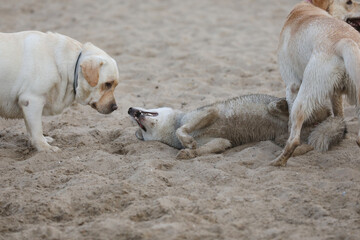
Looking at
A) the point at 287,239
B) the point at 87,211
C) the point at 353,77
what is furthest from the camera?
the point at 353,77

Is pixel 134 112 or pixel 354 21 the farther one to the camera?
pixel 354 21

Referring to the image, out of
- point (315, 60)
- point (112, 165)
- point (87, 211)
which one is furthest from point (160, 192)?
point (315, 60)

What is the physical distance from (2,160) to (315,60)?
3.13 m

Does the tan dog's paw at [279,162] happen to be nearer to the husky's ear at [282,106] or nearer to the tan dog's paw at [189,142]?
the husky's ear at [282,106]

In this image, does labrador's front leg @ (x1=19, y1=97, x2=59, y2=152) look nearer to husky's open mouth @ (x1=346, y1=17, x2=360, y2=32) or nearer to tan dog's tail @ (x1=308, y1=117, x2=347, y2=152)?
tan dog's tail @ (x1=308, y1=117, x2=347, y2=152)

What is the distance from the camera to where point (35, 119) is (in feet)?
17.6

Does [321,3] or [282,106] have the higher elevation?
[321,3]

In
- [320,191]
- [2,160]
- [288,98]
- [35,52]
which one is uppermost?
[35,52]

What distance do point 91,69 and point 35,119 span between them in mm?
772

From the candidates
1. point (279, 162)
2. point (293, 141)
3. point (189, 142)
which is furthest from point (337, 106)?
point (189, 142)

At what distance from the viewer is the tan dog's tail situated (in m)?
4.95

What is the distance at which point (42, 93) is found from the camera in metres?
5.32

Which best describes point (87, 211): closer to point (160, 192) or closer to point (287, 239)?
point (160, 192)

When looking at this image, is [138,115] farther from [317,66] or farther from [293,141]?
[317,66]
